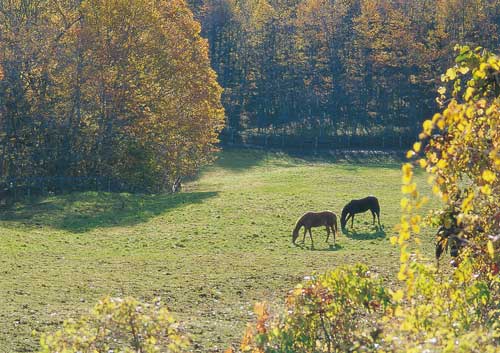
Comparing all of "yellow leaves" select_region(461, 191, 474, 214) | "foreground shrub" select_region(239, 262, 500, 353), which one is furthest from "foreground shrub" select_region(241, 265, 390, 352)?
"yellow leaves" select_region(461, 191, 474, 214)

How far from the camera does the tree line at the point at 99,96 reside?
40.4 metres

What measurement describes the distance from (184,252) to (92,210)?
32.2 feet

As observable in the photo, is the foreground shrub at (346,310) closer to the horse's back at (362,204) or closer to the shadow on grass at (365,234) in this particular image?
the shadow on grass at (365,234)

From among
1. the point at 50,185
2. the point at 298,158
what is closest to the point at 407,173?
the point at 50,185

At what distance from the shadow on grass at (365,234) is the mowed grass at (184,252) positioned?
38mm

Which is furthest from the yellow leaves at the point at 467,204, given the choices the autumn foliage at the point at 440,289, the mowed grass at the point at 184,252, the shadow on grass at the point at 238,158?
the shadow on grass at the point at 238,158

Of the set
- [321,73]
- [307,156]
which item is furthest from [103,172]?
[321,73]

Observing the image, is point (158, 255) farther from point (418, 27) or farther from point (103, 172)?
point (418, 27)

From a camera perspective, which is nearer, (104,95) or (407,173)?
(407,173)

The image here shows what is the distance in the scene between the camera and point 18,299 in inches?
766

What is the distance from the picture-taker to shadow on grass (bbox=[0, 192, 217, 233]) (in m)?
32.3

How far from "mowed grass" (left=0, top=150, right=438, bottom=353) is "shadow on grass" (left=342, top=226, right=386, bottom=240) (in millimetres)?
38

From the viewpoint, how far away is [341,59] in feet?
258

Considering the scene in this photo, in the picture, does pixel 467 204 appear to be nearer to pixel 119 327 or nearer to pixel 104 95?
pixel 119 327
